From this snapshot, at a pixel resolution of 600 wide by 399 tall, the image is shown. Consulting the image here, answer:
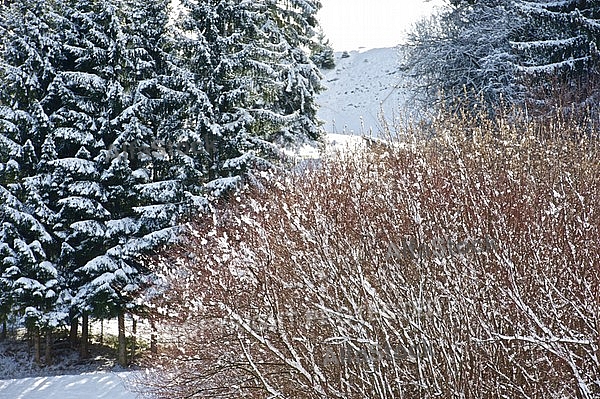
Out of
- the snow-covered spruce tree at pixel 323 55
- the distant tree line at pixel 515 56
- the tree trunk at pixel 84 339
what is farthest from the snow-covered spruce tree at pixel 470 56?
the tree trunk at pixel 84 339

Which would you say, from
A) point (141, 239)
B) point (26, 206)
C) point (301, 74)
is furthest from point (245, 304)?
point (301, 74)

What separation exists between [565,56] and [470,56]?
9.53 ft

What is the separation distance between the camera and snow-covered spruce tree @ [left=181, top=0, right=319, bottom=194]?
12062 millimetres

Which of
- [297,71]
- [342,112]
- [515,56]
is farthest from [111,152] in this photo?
[342,112]

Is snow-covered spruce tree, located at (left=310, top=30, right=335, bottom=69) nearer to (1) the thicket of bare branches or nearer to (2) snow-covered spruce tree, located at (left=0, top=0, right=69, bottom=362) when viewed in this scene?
(2) snow-covered spruce tree, located at (left=0, top=0, right=69, bottom=362)

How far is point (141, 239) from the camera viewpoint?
470 inches

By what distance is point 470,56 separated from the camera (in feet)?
47.2

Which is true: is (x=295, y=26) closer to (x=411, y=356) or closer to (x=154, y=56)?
(x=154, y=56)

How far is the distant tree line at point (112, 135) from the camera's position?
1184cm

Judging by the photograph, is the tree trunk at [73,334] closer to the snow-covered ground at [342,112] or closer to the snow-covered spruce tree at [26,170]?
the snow-covered spruce tree at [26,170]

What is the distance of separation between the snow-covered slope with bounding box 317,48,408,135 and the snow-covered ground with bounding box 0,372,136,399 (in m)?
16.9

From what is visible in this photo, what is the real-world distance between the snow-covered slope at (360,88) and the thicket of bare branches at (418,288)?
1734 centimetres

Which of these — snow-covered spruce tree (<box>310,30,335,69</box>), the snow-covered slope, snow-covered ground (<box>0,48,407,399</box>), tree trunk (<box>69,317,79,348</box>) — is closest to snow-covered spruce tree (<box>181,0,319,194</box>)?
snow-covered ground (<box>0,48,407,399</box>)

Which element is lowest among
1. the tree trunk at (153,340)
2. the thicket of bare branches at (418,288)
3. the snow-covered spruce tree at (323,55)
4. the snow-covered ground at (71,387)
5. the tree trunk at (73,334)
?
the tree trunk at (73,334)
